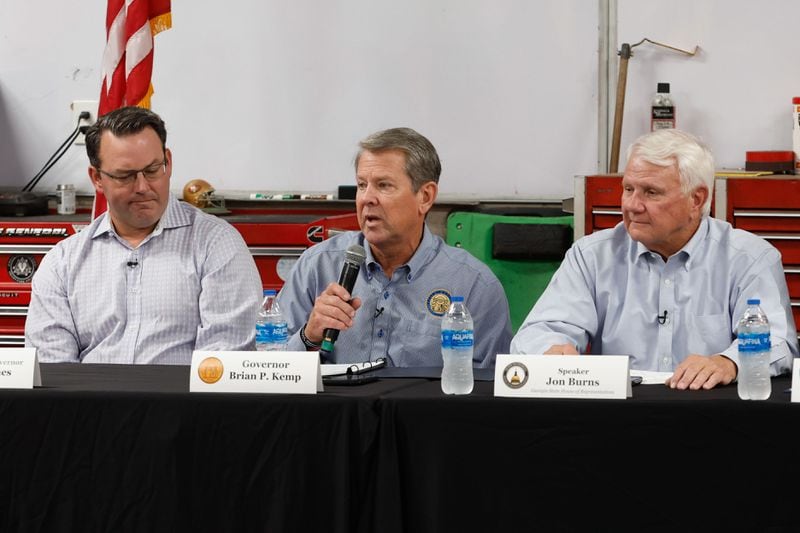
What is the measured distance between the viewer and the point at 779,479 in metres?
1.99

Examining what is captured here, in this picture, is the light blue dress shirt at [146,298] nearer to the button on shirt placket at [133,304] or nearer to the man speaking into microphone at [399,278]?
the button on shirt placket at [133,304]

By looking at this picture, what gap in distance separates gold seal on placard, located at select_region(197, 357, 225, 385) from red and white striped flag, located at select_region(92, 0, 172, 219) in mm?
2350

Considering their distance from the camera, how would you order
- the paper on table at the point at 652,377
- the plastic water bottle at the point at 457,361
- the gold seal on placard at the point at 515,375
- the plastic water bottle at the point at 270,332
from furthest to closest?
the plastic water bottle at the point at 270,332
the paper on table at the point at 652,377
the plastic water bottle at the point at 457,361
the gold seal on placard at the point at 515,375

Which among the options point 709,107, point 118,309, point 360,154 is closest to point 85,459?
point 118,309

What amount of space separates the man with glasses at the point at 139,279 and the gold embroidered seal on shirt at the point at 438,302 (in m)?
0.49

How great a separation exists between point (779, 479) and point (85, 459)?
51.0 inches

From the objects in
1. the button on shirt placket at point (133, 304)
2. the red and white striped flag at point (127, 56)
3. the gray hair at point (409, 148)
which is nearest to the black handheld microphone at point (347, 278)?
the gray hair at point (409, 148)

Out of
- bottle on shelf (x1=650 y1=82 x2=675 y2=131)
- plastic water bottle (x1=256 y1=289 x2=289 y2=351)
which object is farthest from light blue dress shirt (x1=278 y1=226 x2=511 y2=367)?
bottle on shelf (x1=650 y1=82 x2=675 y2=131)

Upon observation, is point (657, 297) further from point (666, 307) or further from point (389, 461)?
point (389, 461)

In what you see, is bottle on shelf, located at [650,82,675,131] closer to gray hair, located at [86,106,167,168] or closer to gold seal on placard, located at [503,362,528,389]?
gray hair, located at [86,106,167,168]

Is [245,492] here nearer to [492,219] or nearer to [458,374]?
[458,374]

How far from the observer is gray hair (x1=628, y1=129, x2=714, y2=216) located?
2760mm

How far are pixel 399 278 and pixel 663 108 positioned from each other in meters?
2.47

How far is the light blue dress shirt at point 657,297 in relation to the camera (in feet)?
8.95
